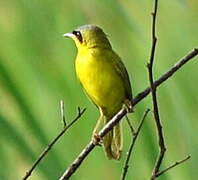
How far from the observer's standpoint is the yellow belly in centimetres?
142

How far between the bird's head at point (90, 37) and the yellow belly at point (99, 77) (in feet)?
0.11

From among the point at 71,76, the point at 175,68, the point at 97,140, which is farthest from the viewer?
the point at 71,76

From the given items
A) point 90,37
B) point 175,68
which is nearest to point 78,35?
point 90,37

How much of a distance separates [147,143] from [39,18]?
0.89 ft

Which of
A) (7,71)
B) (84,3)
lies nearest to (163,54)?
(84,3)

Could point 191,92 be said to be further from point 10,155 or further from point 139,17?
point 10,155

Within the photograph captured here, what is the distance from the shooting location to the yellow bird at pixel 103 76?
142cm

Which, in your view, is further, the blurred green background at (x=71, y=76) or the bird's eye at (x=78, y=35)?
the bird's eye at (x=78, y=35)

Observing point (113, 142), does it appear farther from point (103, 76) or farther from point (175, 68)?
point (175, 68)

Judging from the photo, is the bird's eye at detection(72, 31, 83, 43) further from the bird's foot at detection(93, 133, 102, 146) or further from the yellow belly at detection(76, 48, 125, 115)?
the bird's foot at detection(93, 133, 102, 146)

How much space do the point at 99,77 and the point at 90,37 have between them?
0.09 m

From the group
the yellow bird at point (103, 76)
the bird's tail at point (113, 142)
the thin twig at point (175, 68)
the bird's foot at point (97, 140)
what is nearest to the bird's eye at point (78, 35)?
the yellow bird at point (103, 76)

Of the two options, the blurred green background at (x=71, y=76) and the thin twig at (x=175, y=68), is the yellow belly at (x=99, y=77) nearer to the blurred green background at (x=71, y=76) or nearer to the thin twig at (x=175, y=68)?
the blurred green background at (x=71, y=76)

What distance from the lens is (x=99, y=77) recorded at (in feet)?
4.64
